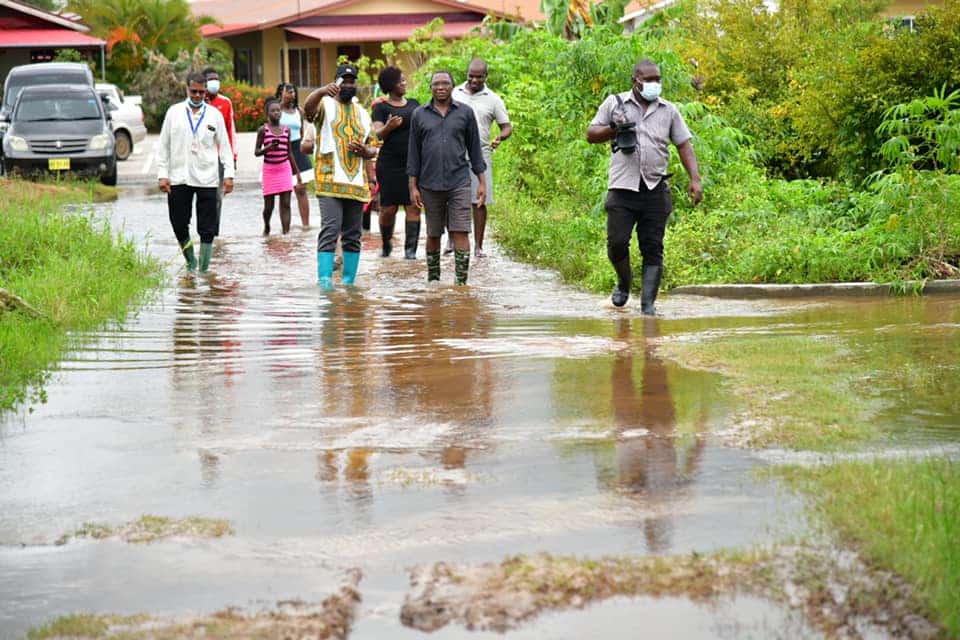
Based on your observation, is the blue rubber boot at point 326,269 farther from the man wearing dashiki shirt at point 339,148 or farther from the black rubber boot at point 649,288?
the black rubber boot at point 649,288

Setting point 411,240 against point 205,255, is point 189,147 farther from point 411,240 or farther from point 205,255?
point 411,240

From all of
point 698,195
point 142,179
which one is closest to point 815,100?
point 698,195

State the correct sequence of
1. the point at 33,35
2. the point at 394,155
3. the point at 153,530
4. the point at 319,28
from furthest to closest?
the point at 319,28 → the point at 33,35 → the point at 394,155 → the point at 153,530

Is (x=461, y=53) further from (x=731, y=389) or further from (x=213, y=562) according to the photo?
(x=213, y=562)

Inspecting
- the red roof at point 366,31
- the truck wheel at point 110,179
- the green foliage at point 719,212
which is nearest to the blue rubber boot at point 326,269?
the green foliage at point 719,212

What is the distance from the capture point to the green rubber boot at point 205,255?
1420 centimetres

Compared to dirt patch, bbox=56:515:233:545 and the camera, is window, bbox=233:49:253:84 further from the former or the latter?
dirt patch, bbox=56:515:233:545

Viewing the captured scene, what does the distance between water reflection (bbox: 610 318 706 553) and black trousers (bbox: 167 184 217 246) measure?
590 centimetres

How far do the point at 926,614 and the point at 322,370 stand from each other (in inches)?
190

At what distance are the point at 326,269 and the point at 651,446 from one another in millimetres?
6444

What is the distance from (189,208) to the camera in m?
13.9

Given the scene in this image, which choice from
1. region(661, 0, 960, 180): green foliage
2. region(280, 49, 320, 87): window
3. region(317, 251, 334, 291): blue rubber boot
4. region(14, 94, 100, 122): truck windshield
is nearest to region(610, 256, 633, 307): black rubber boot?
region(317, 251, 334, 291): blue rubber boot

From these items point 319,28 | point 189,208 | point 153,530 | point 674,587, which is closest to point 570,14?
point 189,208

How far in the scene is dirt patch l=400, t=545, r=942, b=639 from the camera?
4730 millimetres
